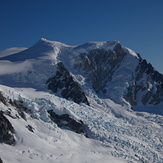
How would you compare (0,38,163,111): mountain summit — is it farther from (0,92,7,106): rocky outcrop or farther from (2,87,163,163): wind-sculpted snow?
(0,92,7,106): rocky outcrop

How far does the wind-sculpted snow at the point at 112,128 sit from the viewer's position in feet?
137

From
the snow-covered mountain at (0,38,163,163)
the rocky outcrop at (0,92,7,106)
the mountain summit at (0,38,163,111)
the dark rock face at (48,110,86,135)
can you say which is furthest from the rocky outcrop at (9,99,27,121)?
the mountain summit at (0,38,163,111)

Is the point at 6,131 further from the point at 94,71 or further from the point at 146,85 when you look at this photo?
the point at 146,85

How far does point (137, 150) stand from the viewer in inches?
1704

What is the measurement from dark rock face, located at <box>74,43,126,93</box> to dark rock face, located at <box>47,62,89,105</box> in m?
11.5

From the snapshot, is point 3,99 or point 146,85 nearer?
point 3,99

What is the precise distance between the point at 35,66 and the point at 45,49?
16068mm

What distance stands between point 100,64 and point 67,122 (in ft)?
124

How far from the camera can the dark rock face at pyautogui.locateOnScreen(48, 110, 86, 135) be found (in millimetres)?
44000

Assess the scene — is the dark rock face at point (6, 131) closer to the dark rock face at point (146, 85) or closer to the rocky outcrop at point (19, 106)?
the rocky outcrop at point (19, 106)

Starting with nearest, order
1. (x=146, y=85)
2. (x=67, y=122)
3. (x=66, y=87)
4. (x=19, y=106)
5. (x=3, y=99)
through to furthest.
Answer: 1. (x=3, y=99)
2. (x=19, y=106)
3. (x=67, y=122)
4. (x=66, y=87)
5. (x=146, y=85)

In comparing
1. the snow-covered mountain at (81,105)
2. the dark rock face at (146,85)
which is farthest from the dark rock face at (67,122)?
the dark rock face at (146,85)

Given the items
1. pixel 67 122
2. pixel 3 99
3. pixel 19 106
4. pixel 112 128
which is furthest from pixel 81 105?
pixel 3 99

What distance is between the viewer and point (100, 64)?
7875 centimetres
